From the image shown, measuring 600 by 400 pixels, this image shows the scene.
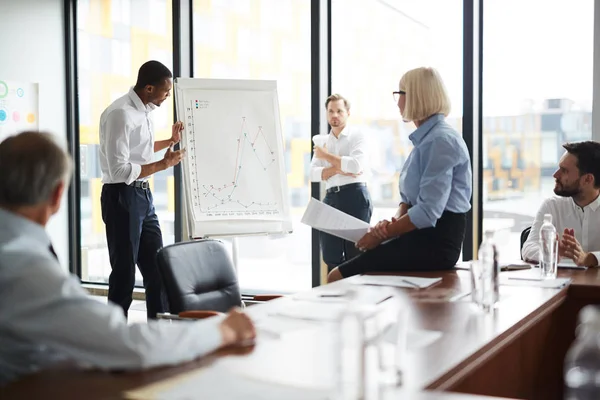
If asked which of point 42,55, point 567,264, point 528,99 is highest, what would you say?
point 42,55

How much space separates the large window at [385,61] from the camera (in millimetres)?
4711

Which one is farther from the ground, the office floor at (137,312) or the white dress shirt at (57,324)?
the white dress shirt at (57,324)

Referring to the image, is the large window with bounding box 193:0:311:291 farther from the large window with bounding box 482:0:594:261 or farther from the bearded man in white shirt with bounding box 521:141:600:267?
the bearded man in white shirt with bounding box 521:141:600:267

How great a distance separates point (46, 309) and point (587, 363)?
35.1 inches

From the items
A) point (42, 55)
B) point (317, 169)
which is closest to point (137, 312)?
point (317, 169)

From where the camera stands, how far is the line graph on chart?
4191 mm

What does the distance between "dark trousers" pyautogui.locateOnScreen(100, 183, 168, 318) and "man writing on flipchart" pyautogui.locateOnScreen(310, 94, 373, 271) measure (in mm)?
1357

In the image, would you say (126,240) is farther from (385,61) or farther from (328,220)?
(385,61)

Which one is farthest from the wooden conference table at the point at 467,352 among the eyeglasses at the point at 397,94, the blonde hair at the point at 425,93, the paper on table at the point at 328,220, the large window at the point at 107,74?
the large window at the point at 107,74

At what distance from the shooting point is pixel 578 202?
3.12 metres

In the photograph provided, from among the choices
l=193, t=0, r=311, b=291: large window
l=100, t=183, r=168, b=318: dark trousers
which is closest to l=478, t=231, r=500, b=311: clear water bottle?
l=100, t=183, r=168, b=318: dark trousers

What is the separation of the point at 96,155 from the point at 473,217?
3.40 m

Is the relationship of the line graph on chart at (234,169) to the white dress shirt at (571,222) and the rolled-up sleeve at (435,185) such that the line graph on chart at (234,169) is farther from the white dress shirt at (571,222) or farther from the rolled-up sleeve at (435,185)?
the white dress shirt at (571,222)

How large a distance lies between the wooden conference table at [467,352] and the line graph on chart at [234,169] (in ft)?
5.90
